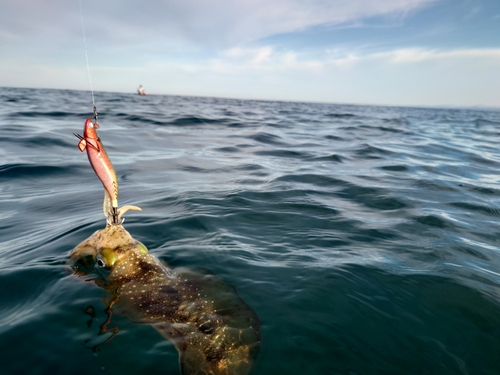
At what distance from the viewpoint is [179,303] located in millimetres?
3254

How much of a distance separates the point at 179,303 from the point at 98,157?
5.72 ft

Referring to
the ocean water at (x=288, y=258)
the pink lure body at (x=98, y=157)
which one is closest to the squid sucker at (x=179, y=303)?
the ocean water at (x=288, y=258)

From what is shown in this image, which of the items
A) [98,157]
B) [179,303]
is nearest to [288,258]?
[179,303]

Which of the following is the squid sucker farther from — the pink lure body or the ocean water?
the pink lure body

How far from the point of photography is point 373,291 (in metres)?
3.74

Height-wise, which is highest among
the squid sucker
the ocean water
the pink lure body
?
the pink lure body

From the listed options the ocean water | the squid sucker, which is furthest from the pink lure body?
the ocean water

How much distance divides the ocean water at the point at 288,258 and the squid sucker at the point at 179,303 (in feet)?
0.43

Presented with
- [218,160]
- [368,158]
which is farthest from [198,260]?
[368,158]

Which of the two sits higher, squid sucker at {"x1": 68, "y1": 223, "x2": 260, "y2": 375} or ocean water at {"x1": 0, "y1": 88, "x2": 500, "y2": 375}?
squid sucker at {"x1": 68, "y1": 223, "x2": 260, "y2": 375}

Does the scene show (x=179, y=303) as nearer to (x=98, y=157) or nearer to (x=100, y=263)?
(x=100, y=263)

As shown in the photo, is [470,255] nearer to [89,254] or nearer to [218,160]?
[89,254]

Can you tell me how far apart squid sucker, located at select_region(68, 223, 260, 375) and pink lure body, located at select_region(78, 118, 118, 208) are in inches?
22.3

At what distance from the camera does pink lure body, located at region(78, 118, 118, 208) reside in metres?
3.40
